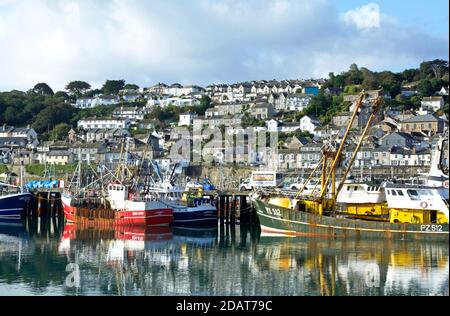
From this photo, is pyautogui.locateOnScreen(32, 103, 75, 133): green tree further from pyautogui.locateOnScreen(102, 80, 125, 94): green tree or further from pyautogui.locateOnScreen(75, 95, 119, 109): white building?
pyautogui.locateOnScreen(102, 80, 125, 94): green tree

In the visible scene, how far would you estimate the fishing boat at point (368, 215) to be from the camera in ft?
113

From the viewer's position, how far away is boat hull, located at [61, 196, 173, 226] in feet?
147

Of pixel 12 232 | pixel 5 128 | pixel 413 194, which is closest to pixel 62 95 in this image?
pixel 5 128

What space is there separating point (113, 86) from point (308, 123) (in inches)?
2345

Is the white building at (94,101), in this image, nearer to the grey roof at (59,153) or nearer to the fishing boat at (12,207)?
the grey roof at (59,153)

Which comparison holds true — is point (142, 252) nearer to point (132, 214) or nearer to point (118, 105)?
point (132, 214)

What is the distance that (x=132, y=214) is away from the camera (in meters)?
45.2

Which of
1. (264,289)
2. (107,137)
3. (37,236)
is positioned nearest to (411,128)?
(107,137)

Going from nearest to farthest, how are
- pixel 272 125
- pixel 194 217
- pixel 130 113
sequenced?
pixel 194 217, pixel 272 125, pixel 130 113

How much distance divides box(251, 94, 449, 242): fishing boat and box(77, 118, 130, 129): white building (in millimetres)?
65385

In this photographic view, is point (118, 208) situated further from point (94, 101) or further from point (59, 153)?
point (94, 101)

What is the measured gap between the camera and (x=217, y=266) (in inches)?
1137

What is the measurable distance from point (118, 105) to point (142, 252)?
89.1 meters

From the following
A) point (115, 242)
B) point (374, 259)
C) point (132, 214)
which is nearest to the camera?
point (374, 259)
